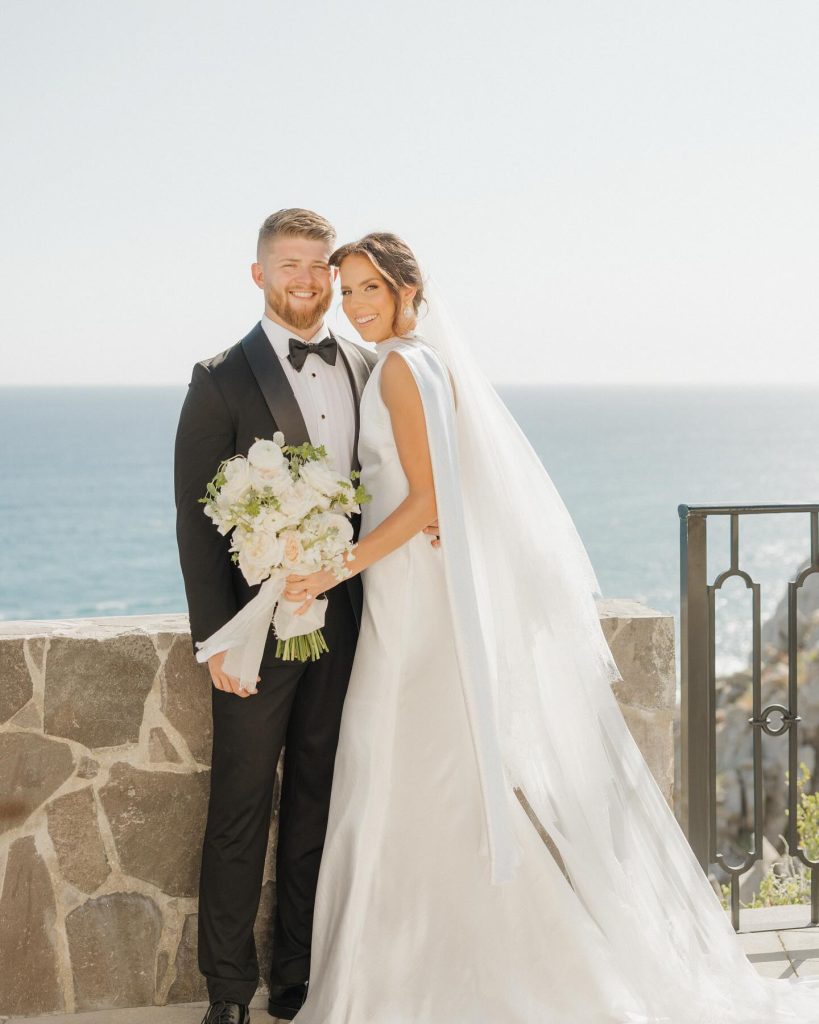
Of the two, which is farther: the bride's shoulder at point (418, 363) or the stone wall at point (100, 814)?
the stone wall at point (100, 814)

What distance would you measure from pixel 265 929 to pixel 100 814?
60 cm

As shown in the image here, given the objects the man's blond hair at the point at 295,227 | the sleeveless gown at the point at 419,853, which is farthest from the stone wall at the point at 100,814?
the man's blond hair at the point at 295,227

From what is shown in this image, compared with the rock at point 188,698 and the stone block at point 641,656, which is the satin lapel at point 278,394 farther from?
the stone block at point 641,656

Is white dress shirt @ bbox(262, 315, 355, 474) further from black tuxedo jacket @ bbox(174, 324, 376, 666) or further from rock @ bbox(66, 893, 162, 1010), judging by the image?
rock @ bbox(66, 893, 162, 1010)

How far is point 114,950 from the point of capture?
10.1ft

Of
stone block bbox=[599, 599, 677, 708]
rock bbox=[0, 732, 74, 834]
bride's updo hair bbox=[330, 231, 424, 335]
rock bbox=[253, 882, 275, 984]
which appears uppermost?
bride's updo hair bbox=[330, 231, 424, 335]

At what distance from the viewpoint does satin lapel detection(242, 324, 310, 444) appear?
2.84m

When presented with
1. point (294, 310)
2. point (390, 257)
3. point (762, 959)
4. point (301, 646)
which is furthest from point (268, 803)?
point (762, 959)

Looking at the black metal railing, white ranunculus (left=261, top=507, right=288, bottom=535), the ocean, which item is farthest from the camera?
the ocean

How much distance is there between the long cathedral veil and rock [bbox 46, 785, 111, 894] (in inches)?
46.8

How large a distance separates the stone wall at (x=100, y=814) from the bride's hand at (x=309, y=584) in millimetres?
559

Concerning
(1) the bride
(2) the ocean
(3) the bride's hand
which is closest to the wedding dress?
(1) the bride

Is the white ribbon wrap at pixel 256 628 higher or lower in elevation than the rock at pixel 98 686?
higher

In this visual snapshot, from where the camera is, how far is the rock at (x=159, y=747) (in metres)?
3.07
